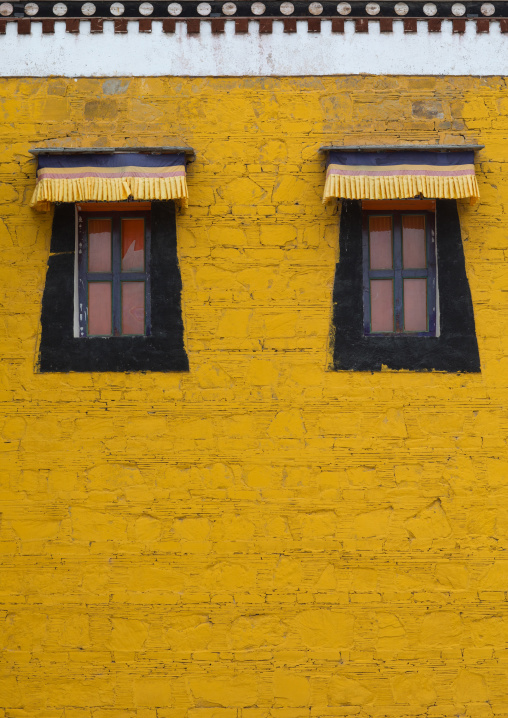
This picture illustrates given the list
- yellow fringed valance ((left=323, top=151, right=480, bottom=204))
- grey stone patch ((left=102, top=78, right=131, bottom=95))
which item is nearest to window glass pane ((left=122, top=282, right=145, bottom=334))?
grey stone patch ((left=102, top=78, right=131, bottom=95))

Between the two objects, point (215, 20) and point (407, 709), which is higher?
point (215, 20)

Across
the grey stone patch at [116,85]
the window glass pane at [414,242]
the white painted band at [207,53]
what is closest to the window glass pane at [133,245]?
the grey stone patch at [116,85]

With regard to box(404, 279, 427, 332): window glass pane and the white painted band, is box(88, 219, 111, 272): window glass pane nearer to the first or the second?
the white painted band

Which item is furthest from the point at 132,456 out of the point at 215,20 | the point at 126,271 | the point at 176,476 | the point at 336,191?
the point at 215,20

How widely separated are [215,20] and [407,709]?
4.66 metres

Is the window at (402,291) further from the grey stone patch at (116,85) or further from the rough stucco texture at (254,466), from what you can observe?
the grey stone patch at (116,85)

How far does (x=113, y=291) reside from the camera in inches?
215

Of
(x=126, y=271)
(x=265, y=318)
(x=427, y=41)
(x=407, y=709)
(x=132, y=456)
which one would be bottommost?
(x=407, y=709)

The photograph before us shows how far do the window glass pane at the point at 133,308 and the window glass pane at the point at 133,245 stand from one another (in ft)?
0.40

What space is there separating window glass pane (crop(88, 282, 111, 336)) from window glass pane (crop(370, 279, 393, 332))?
5.81 feet

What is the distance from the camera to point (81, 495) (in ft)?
17.2

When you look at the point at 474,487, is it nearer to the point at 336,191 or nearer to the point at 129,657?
the point at 336,191

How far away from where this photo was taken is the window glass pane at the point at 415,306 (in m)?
5.46

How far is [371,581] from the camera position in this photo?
5211mm
